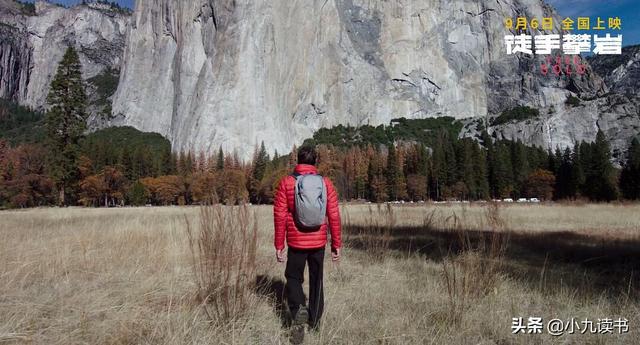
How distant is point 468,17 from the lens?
423 ft

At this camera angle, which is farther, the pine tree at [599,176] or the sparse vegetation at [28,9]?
the sparse vegetation at [28,9]

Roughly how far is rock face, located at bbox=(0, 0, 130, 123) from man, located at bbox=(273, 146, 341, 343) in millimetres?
193412

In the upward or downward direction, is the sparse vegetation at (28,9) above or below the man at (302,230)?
above

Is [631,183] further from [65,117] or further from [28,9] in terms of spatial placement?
[28,9]

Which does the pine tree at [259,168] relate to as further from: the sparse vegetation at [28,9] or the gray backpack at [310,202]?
the sparse vegetation at [28,9]

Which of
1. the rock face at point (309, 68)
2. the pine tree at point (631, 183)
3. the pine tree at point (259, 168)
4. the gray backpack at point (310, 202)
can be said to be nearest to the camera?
the gray backpack at point (310, 202)

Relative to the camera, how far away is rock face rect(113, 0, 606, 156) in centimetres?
8962

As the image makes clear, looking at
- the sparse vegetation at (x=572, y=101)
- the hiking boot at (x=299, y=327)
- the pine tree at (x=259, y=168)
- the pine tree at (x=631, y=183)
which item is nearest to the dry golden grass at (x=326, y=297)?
the hiking boot at (x=299, y=327)

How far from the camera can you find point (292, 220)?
12.7 ft

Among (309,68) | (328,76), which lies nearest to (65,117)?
(309,68)

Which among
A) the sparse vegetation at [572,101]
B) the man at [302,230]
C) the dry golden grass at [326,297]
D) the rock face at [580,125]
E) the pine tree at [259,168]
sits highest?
the sparse vegetation at [572,101]

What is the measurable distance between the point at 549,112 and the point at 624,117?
17.0 m

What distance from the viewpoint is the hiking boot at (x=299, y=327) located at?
3.41 meters

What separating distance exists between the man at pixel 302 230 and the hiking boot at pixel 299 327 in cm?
19
